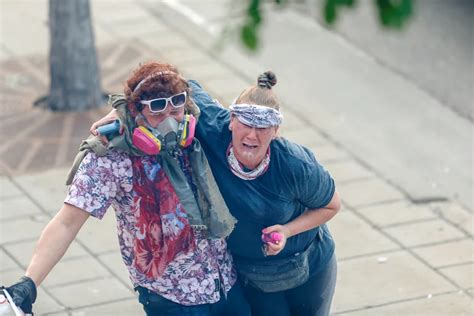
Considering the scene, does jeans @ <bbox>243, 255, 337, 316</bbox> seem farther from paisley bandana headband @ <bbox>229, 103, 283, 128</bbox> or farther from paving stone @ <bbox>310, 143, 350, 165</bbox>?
paving stone @ <bbox>310, 143, 350, 165</bbox>

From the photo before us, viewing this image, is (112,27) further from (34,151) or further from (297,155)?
(297,155)

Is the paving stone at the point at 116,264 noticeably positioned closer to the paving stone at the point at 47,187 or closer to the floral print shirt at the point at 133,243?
the paving stone at the point at 47,187

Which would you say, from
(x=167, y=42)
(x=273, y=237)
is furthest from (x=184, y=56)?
(x=273, y=237)

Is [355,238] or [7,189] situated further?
[7,189]

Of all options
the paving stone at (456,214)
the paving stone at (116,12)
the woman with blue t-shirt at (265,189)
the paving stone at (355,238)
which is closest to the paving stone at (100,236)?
the paving stone at (355,238)

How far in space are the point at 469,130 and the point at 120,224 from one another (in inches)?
197

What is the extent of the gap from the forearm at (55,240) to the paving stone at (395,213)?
134 inches

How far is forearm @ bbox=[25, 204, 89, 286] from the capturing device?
5.08m

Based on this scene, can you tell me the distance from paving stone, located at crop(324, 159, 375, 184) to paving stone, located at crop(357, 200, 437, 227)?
1.52 ft

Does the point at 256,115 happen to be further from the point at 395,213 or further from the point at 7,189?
the point at 7,189

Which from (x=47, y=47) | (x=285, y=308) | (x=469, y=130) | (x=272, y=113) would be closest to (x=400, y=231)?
(x=469, y=130)

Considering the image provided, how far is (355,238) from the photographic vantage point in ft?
26.0

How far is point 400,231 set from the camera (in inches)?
315

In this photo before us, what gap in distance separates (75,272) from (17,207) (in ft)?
3.52
